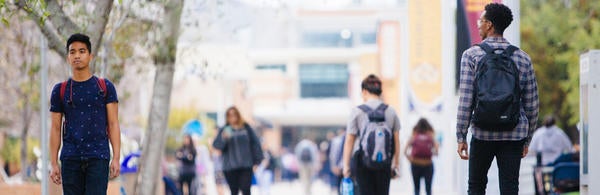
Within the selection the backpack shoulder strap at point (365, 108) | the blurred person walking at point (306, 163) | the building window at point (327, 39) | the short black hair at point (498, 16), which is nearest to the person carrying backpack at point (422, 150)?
the backpack shoulder strap at point (365, 108)

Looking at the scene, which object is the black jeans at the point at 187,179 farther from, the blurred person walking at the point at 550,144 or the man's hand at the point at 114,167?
the man's hand at the point at 114,167

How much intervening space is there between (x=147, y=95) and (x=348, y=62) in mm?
34385

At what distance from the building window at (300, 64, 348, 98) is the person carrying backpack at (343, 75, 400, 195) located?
8316 cm

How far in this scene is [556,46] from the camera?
37844 millimetres

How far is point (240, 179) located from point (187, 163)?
7.99m

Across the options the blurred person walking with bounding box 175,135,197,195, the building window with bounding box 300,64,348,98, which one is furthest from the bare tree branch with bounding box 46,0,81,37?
the building window with bounding box 300,64,348,98

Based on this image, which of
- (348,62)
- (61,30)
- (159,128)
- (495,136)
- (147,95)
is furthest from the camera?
(348,62)

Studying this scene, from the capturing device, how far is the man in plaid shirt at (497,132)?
7879 mm

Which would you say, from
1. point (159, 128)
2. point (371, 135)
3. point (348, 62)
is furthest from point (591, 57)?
point (348, 62)

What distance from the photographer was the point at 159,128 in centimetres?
1556

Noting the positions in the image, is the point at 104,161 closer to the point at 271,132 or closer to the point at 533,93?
the point at 533,93

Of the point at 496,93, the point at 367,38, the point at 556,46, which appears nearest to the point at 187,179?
the point at 496,93

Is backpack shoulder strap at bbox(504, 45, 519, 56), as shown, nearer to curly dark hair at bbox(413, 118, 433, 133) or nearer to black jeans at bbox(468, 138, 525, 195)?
black jeans at bbox(468, 138, 525, 195)

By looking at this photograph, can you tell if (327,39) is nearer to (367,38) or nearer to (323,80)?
(367,38)
